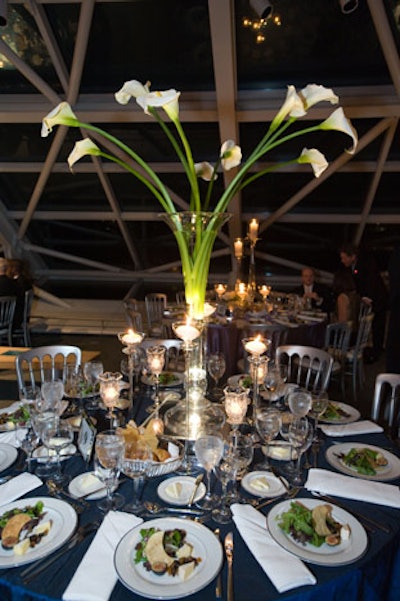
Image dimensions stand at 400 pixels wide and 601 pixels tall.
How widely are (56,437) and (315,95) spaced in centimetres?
178

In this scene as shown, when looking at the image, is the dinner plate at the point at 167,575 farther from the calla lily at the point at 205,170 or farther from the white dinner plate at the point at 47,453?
the calla lily at the point at 205,170

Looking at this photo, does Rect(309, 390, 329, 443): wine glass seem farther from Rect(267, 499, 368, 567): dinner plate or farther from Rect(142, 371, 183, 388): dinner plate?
Rect(142, 371, 183, 388): dinner plate

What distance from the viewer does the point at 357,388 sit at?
4.76 meters

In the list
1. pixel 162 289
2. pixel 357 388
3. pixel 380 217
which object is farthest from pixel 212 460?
pixel 162 289

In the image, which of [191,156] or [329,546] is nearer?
[329,546]

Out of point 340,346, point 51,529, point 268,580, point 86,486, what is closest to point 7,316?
point 340,346

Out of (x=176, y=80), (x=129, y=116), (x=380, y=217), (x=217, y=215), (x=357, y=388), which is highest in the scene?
(x=176, y=80)

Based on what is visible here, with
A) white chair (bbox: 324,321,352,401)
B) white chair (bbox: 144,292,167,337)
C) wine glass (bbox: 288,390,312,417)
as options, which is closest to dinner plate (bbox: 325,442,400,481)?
wine glass (bbox: 288,390,312,417)

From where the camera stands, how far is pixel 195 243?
1931mm

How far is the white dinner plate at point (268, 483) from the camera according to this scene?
154 cm

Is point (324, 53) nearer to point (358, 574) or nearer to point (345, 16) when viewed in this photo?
point (345, 16)

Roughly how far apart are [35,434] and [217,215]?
3.99 feet

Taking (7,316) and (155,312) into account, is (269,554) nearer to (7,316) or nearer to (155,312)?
(7,316)

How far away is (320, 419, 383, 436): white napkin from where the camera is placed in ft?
6.60
